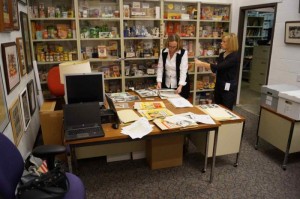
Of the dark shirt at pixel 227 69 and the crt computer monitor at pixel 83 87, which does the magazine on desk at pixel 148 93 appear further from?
the dark shirt at pixel 227 69

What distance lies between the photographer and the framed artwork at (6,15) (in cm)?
219

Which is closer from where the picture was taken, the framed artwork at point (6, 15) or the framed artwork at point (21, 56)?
the framed artwork at point (6, 15)

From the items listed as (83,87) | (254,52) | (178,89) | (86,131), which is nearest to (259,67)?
(254,52)

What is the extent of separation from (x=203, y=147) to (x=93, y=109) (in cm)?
136

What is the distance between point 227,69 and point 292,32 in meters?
1.33

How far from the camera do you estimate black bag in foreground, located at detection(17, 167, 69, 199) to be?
4.31 ft

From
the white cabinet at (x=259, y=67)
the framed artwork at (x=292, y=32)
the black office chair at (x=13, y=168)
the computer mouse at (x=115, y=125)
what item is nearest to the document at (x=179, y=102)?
the computer mouse at (x=115, y=125)

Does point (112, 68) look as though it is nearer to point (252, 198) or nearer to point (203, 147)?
point (203, 147)

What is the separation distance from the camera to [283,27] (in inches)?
149

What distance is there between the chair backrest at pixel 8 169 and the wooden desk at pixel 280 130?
2.81m

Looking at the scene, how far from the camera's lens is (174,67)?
349cm

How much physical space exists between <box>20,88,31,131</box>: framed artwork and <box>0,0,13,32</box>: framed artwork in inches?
31.2

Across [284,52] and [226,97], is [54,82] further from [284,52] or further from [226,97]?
[284,52]


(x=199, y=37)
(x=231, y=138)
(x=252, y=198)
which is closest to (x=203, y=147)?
(x=231, y=138)
